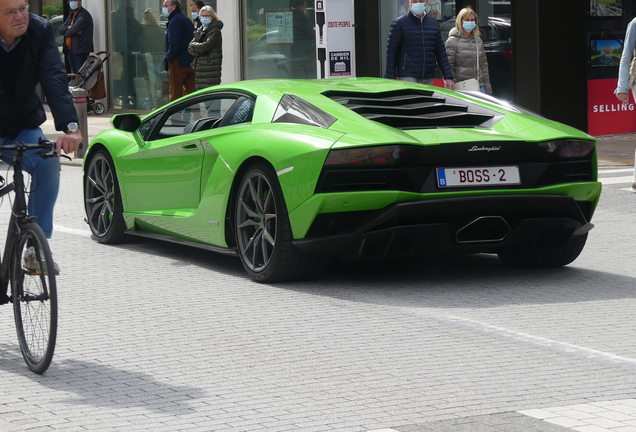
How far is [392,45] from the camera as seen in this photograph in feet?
45.2

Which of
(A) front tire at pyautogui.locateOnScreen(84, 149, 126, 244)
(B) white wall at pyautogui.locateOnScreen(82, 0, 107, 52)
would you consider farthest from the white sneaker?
(B) white wall at pyautogui.locateOnScreen(82, 0, 107, 52)

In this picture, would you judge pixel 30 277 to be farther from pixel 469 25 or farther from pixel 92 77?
pixel 92 77

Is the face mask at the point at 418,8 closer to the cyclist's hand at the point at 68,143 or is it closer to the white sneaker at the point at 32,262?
the cyclist's hand at the point at 68,143

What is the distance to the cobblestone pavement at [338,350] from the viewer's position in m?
4.45

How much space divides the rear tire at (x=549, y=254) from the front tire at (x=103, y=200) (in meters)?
2.90

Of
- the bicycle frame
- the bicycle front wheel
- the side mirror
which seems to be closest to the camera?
the bicycle front wheel

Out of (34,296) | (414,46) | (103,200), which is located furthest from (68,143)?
(414,46)

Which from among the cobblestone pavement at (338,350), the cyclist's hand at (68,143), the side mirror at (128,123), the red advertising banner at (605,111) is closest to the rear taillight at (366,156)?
the cobblestone pavement at (338,350)

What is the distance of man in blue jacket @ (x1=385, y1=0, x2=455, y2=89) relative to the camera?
1377 centimetres

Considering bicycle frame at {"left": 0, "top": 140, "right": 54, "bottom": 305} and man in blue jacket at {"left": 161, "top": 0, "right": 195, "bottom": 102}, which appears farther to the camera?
man in blue jacket at {"left": 161, "top": 0, "right": 195, "bottom": 102}

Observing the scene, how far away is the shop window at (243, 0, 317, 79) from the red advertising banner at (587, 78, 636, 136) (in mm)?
5770

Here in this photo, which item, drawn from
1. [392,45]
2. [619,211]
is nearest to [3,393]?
[619,211]

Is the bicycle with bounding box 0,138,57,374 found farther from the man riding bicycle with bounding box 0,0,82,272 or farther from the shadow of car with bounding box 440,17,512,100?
the shadow of car with bounding box 440,17,512,100

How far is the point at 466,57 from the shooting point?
1475 cm
